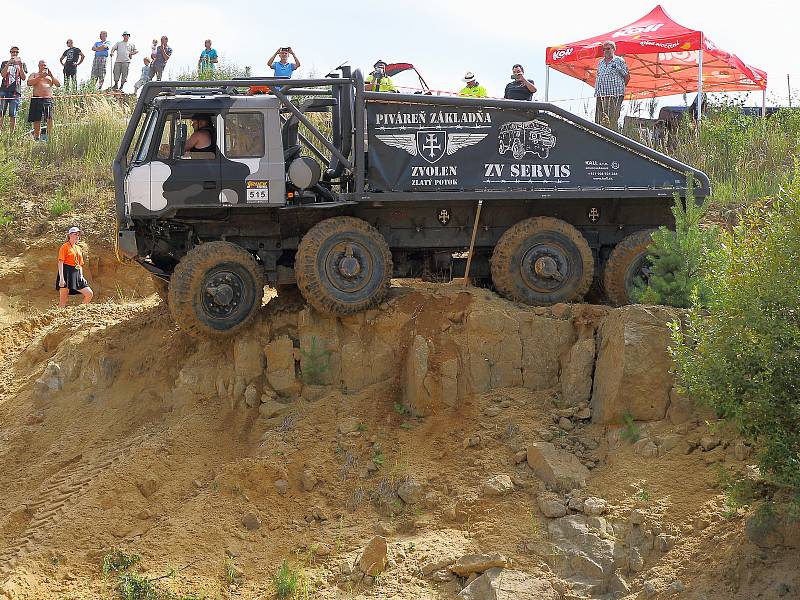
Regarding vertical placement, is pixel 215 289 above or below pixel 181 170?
below

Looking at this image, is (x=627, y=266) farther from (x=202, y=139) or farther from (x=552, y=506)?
(x=202, y=139)

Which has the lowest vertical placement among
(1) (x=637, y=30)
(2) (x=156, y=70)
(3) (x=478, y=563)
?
(3) (x=478, y=563)

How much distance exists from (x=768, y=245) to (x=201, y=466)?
6173 millimetres

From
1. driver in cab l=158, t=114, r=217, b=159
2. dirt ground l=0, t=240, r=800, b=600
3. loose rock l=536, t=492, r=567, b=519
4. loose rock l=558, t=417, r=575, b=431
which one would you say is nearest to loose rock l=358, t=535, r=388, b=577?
dirt ground l=0, t=240, r=800, b=600

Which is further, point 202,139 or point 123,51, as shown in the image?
point 123,51

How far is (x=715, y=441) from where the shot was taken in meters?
10.2

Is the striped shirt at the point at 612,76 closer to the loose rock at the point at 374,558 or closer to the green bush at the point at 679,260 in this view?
the green bush at the point at 679,260

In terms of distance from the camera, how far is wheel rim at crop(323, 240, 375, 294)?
12117mm

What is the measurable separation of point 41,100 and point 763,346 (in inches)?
617

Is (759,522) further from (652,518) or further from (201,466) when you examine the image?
(201,466)

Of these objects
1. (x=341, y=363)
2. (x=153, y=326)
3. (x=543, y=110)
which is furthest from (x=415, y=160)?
(x=153, y=326)

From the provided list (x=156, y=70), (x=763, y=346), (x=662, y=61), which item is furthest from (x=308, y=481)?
(x=156, y=70)

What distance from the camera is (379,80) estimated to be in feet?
55.0

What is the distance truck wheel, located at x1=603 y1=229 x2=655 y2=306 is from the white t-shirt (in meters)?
13.8
